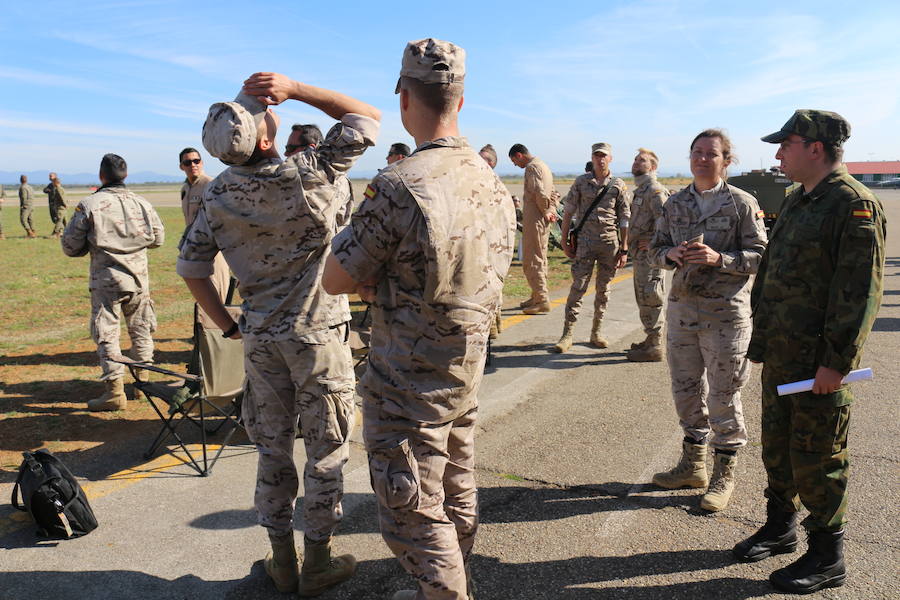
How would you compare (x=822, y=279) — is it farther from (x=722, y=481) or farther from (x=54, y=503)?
(x=54, y=503)

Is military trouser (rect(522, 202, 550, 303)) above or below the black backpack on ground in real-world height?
above

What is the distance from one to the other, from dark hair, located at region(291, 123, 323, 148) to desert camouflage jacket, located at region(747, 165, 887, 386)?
11.3 ft

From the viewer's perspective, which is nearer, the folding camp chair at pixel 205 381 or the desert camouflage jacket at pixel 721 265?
the desert camouflage jacket at pixel 721 265

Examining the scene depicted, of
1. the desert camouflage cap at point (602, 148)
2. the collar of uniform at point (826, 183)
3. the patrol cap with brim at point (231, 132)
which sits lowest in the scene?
the collar of uniform at point (826, 183)

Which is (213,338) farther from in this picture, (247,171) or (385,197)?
(385,197)

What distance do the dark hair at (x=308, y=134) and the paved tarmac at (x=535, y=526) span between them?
2.35 meters

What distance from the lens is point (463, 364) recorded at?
225cm

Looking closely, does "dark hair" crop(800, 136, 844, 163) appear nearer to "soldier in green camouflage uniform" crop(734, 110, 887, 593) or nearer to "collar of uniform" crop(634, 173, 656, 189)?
"soldier in green camouflage uniform" crop(734, 110, 887, 593)

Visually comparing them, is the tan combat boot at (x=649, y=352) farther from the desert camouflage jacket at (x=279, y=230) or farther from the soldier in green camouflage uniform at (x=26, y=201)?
the soldier in green camouflage uniform at (x=26, y=201)

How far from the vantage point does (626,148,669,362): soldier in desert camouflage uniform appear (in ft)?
22.0

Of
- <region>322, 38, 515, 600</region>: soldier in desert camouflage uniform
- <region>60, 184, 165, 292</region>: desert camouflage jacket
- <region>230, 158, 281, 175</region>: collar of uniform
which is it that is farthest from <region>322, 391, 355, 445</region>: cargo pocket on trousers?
<region>60, 184, 165, 292</region>: desert camouflage jacket

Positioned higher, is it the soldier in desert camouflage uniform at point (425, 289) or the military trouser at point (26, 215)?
the military trouser at point (26, 215)

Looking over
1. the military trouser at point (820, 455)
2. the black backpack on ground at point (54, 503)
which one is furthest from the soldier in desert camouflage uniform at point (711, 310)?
the black backpack on ground at point (54, 503)

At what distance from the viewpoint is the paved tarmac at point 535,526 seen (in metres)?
3.07
